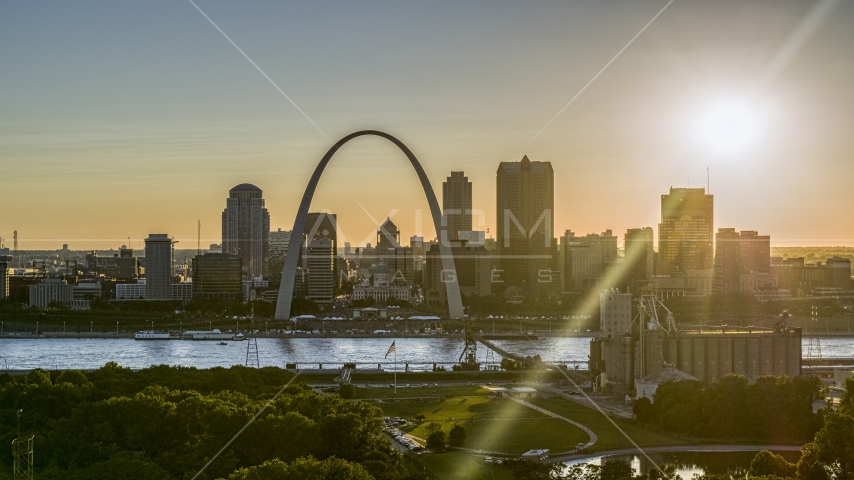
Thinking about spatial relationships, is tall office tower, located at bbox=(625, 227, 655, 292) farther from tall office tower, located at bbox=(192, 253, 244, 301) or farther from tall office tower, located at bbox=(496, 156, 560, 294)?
tall office tower, located at bbox=(192, 253, 244, 301)

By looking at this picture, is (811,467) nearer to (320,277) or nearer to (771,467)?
(771,467)

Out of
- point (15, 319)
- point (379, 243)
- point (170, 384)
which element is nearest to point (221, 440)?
point (170, 384)

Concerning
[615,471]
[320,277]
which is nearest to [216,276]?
[320,277]

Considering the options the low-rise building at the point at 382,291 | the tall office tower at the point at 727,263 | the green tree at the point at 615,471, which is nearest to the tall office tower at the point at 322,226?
the low-rise building at the point at 382,291

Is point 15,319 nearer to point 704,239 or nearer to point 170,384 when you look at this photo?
point 170,384

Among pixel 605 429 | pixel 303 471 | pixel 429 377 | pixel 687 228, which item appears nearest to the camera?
pixel 303 471
